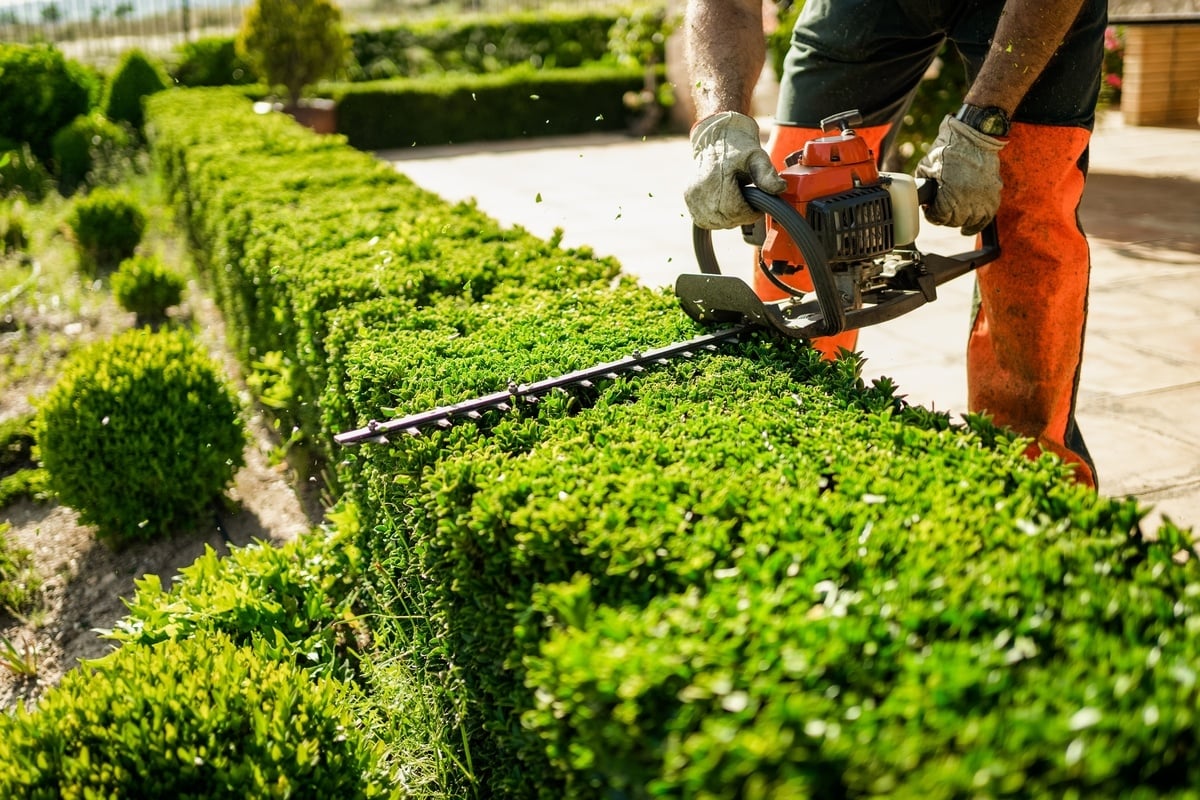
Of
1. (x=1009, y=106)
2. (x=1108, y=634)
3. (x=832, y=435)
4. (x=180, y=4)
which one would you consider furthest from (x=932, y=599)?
(x=180, y=4)

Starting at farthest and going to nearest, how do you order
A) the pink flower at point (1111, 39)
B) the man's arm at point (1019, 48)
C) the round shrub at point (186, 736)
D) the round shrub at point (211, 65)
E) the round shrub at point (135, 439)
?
the round shrub at point (211, 65), the pink flower at point (1111, 39), the round shrub at point (135, 439), the man's arm at point (1019, 48), the round shrub at point (186, 736)

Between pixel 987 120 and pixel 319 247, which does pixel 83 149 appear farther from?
pixel 987 120

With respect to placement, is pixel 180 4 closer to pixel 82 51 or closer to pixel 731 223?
pixel 82 51

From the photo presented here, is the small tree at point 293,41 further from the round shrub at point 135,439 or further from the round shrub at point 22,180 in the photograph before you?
the round shrub at point 135,439

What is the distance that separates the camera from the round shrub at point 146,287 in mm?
6398

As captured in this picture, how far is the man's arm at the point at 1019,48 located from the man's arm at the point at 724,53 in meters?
0.55

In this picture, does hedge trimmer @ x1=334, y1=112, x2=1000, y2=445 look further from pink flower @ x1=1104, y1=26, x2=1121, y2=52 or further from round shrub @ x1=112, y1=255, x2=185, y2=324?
pink flower @ x1=1104, y1=26, x2=1121, y2=52

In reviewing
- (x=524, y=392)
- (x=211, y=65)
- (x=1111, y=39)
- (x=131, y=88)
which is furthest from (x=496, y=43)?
(x=524, y=392)

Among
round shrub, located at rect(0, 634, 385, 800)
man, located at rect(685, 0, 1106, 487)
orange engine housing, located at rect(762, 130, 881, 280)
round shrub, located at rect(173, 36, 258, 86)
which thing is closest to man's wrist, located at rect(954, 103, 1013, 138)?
man, located at rect(685, 0, 1106, 487)

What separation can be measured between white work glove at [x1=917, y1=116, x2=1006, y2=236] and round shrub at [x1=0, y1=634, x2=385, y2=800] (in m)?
1.78

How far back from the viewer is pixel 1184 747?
1057mm

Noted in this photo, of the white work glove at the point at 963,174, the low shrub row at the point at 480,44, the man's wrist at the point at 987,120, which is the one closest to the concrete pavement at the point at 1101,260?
the white work glove at the point at 963,174

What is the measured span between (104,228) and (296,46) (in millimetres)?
5946

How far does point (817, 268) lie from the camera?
2068 mm
